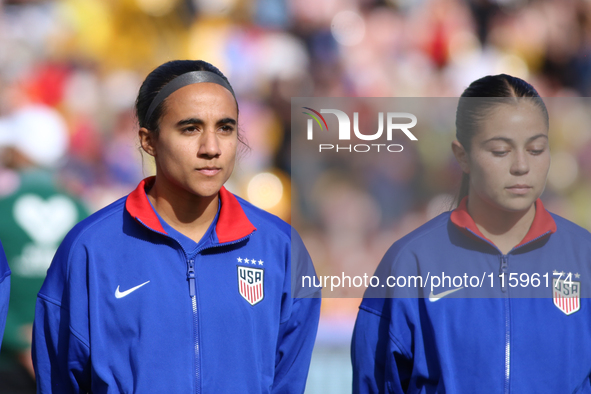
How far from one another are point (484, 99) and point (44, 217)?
2.34 metres

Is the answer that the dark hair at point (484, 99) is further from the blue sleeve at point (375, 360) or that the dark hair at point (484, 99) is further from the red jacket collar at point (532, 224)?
the blue sleeve at point (375, 360)

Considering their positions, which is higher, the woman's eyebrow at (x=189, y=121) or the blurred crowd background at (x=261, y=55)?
the blurred crowd background at (x=261, y=55)

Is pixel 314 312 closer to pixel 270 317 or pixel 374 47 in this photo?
pixel 270 317

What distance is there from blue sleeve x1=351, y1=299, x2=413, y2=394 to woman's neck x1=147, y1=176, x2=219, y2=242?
0.65m

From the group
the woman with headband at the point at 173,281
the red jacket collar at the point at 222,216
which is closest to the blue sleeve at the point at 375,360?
the woman with headband at the point at 173,281

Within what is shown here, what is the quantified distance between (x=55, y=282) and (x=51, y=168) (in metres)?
2.43

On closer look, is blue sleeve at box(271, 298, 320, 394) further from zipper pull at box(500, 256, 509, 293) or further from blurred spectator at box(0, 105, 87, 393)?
blurred spectator at box(0, 105, 87, 393)

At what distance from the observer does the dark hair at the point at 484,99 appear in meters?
2.21

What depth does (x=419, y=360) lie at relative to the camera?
2.16 metres

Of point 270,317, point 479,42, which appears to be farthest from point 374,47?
point 270,317

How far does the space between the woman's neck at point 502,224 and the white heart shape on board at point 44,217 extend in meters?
2.15

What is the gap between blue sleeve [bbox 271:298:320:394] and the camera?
2.29 m

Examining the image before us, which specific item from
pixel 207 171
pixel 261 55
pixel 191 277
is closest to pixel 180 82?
pixel 207 171

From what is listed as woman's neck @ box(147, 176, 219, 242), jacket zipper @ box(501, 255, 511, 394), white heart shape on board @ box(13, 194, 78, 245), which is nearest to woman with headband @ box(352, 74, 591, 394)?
jacket zipper @ box(501, 255, 511, 394)
